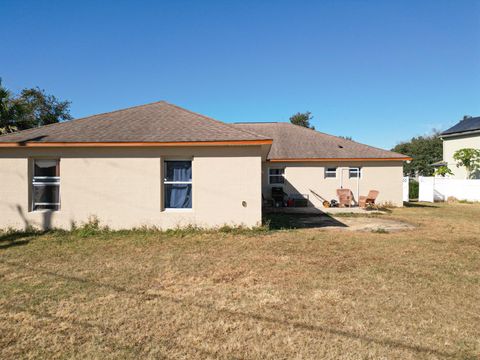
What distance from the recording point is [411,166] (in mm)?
58406

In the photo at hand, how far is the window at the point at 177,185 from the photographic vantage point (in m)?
9.19

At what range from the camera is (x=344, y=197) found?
16.7 m

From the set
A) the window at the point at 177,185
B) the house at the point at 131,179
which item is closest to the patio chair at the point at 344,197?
the house at the point at 131,179

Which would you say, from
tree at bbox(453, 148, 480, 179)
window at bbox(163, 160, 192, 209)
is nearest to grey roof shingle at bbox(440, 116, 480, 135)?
tree at bbox(453, 148, 480, 179)

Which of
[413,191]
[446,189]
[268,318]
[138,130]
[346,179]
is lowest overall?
[268,318]

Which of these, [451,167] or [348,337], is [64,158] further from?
[451,167]

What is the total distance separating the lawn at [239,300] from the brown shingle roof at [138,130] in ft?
10.8

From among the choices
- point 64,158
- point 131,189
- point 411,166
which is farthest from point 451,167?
point 411,166

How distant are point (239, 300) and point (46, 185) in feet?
27.1

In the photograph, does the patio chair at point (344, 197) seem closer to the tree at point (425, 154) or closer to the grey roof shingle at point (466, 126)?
the grey roof shingle at point (466, 126)

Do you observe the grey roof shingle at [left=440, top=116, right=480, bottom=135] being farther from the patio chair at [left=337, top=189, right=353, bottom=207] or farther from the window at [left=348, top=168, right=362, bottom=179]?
the patio chair at [left=337, top=189, right=353, bottom=207]

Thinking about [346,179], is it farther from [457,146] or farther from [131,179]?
[457,146]

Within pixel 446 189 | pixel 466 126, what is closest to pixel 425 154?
pixel 466 126

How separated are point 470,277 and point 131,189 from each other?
8921 millimetres
